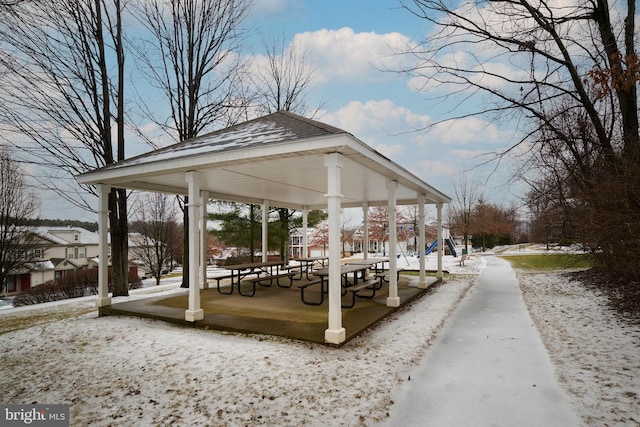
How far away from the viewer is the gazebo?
14.9 feet

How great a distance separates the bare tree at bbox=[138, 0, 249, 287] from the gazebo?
5.13m

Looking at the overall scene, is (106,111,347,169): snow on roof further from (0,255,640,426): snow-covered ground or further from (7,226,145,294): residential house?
(7,226,145,294): residential house

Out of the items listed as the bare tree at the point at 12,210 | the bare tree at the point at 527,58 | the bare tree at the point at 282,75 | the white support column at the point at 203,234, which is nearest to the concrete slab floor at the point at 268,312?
the white support column at the point at 203,234

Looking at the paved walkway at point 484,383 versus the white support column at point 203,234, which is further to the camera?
the white support column at point 203,234

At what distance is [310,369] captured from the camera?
387 cm

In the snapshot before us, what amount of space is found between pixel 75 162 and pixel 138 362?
8.65 metres

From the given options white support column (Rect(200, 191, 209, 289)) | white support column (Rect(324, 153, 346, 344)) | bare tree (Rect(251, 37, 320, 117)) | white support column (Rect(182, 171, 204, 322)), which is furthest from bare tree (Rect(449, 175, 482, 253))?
white support column (Rect(182, 171, 204, 322))

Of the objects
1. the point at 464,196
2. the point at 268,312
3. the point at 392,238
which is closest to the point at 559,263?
the point at 392,238

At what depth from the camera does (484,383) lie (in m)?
3.53

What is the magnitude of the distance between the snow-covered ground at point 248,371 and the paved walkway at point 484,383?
17cm

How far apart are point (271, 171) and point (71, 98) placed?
26.2ft

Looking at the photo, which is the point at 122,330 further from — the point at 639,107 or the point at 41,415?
the point at 639,107

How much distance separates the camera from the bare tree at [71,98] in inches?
357

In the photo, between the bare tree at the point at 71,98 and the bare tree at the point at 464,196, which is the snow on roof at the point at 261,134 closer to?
the bare tree at the point at 71,98
